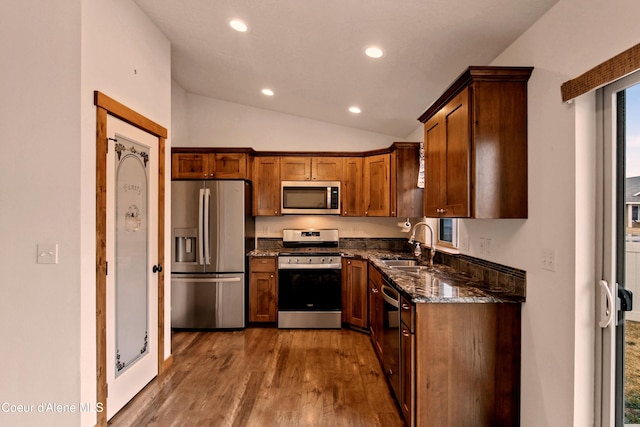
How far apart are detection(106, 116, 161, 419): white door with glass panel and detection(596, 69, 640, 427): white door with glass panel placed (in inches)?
111

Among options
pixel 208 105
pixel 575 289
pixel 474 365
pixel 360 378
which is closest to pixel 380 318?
pixel 360 378

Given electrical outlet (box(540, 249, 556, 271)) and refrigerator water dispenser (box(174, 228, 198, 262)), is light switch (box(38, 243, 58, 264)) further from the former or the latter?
electrical outlet (box(540, 249, 556, 271))

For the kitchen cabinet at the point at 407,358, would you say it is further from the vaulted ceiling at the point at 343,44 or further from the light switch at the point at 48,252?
the light switch at the point at 48,252

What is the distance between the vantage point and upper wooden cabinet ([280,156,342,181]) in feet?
14.4

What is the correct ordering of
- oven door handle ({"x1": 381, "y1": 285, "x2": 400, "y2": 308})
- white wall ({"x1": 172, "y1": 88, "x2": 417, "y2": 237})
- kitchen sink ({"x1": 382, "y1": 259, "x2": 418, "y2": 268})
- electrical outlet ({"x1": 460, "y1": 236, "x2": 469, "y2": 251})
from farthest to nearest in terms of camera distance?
1. white wall ({"x1": 172, "y1": 88, "x2": 417, "y2": 237})
2. kitchen sink ({"x1": 382, "y1": 259, "x2": 418, "y2": 268})
3. electrical outlet ({"x1": 460, "y1": 236, "x2": 469, "y2": 251})
4. oven door handle ({"x1": 381, "y1": 285, "x2": 400, "y2": 308})

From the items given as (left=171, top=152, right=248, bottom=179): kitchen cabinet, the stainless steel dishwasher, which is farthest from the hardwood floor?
(left=171, top=152, right=248, bottom=179): kitchen cabinet

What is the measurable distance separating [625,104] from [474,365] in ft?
4.99

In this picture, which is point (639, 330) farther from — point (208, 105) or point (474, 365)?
point (208, 105)

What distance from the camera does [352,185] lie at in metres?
4.40

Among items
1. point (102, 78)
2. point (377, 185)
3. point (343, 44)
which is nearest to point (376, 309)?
point (377, 185)

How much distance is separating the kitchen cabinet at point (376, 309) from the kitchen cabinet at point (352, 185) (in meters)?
1.06

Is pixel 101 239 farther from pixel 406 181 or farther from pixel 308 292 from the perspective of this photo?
pixel 406 181

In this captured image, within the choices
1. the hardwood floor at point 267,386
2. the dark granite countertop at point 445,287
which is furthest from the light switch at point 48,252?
the dark granite countertop at point 445,287

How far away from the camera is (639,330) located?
1.40 m
